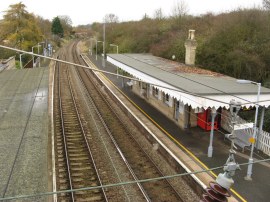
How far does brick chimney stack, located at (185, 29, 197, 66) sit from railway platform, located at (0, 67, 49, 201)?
11.2 m

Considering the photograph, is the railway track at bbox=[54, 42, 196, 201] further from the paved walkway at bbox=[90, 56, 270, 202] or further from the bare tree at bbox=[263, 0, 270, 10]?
the bare tree at bbox=[263, 0, 270, 10]

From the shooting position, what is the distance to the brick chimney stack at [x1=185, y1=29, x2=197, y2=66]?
78.1 feet

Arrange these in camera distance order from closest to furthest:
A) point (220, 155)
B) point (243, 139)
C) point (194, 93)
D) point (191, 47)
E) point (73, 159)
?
point (194, 93), point (73, 159), point (220, 155), point (243, 139), point (191, 47)

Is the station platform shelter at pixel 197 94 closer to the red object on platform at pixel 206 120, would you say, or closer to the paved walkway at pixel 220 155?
the red object on platform at pixel 206 120

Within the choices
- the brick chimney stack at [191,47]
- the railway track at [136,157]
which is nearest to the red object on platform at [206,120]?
the railway track at [136,157]

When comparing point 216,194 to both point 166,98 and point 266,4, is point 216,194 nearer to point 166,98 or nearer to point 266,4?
point 166,98

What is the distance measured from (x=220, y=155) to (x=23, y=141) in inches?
343

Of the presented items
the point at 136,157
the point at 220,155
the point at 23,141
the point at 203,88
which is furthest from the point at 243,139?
the point at 23,141

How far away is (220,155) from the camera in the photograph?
14688mm

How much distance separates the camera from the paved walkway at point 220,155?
37.9 ft

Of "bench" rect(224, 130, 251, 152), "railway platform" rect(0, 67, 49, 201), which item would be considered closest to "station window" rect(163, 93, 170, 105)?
"bench" rect(224, 130, 251, 152)

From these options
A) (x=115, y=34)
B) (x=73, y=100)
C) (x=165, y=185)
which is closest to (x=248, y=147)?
(x=165, y=185)

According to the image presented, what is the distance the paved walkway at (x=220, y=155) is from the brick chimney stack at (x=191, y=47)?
5.20 metres

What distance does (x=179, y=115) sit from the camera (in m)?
19.0
